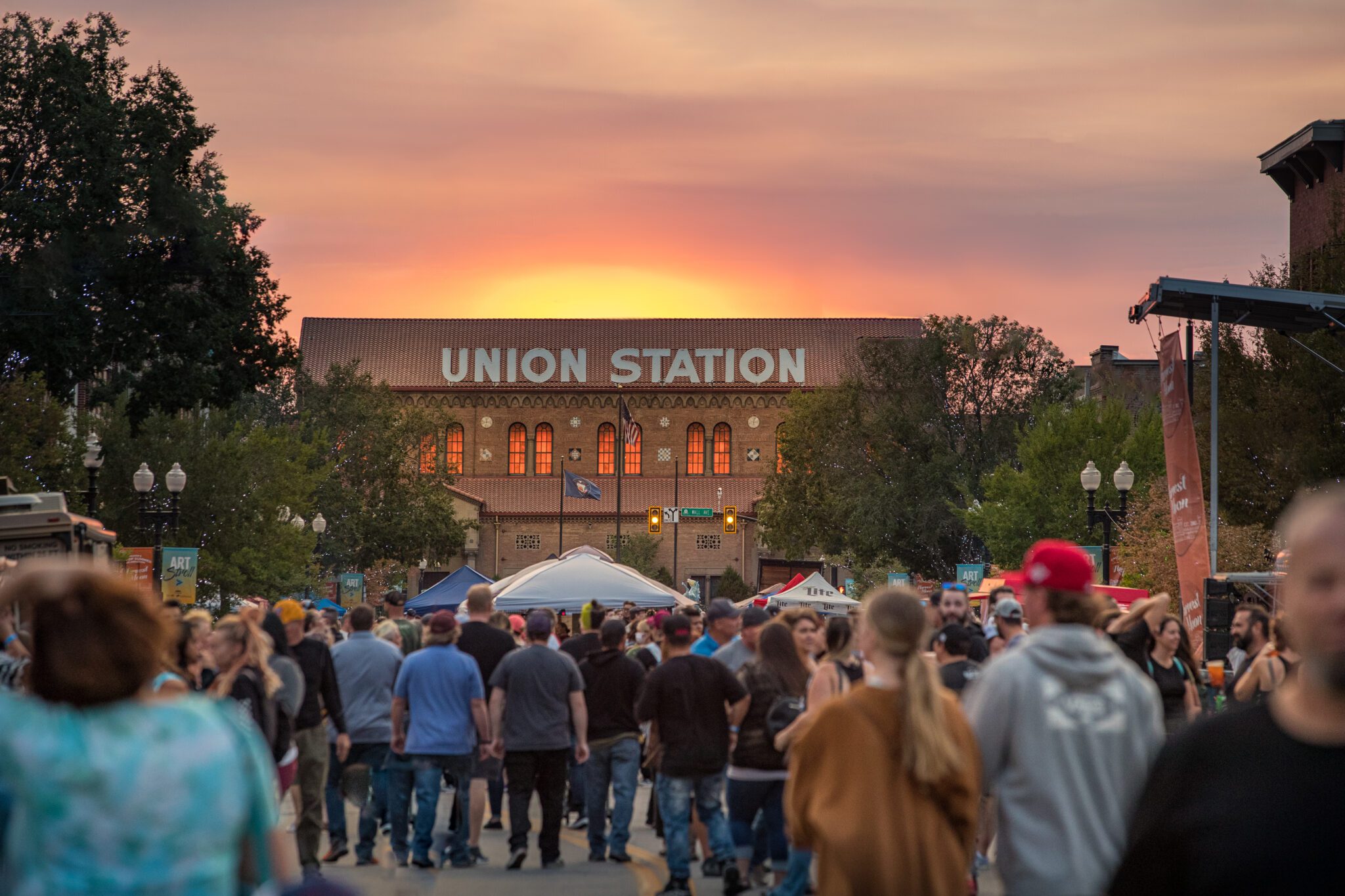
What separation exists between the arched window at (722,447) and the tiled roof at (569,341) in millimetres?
2265

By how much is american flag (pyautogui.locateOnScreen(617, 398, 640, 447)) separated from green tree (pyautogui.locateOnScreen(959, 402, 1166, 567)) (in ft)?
104

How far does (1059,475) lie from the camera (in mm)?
51656

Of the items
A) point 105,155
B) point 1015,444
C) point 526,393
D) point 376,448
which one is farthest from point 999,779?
point 526,393

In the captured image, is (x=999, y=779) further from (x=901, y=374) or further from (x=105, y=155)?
(x=901, y=374)

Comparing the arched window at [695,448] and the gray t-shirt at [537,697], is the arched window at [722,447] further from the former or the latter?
the gray t-shirt at [537,697]

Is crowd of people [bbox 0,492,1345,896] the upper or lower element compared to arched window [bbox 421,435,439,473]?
lower

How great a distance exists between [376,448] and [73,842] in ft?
206

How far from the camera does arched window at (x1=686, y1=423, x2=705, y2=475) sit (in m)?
92.6

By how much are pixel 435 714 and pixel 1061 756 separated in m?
7.71

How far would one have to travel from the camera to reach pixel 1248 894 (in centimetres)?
283

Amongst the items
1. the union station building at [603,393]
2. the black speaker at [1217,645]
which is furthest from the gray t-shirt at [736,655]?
the union station building at [603,393]

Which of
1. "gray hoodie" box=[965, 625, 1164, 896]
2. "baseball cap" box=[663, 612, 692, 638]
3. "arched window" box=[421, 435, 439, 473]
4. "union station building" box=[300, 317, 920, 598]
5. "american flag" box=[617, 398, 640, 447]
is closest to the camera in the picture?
"gray hoodie" box=[965, 625, 1164, 896]

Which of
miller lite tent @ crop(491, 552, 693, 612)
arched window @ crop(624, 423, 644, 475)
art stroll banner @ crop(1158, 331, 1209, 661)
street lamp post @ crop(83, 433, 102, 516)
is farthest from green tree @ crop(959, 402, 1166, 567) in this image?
arched window @ crop(624, 423, 644, 475)

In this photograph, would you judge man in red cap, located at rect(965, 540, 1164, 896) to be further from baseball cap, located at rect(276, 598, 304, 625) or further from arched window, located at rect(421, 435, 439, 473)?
arched window, located at rect(421, 435, 439, 473)
